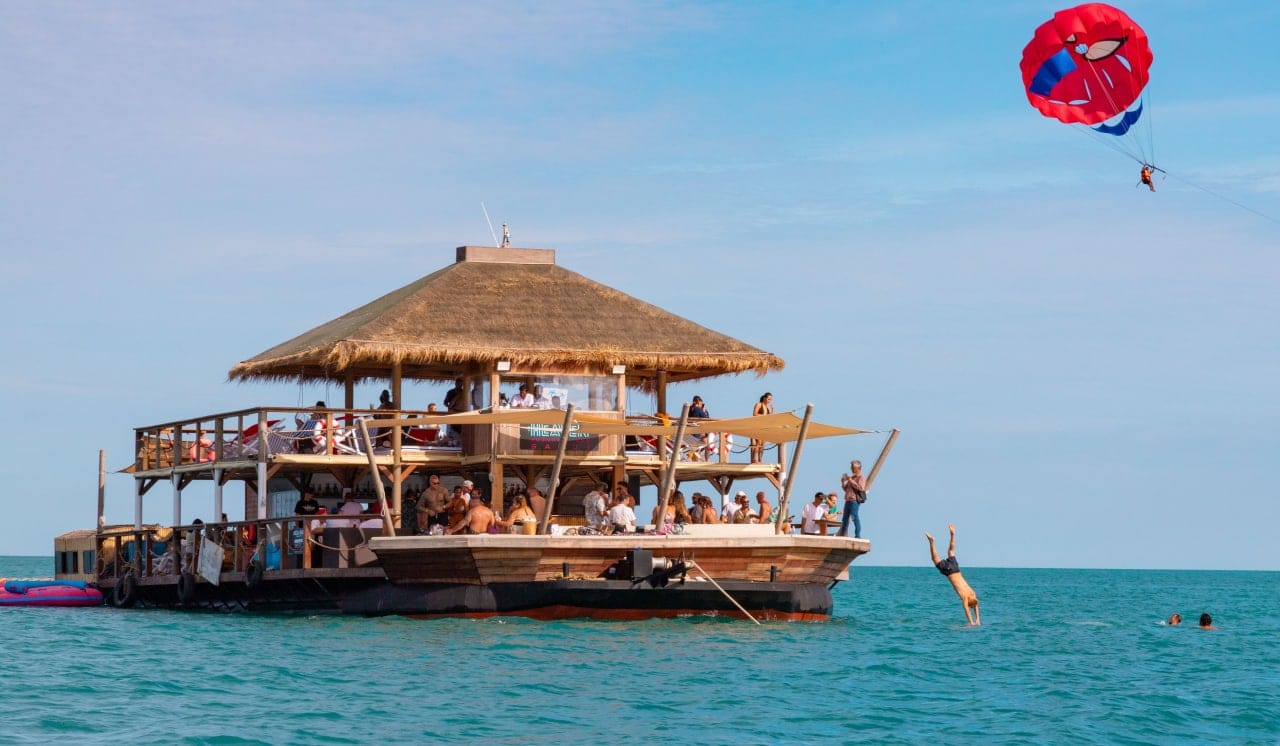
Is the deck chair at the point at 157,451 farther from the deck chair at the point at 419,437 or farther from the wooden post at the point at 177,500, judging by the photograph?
the deck chair at the point at 419,437

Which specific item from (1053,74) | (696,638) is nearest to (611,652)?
(696,638)

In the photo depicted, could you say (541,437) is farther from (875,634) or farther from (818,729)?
(818,729)

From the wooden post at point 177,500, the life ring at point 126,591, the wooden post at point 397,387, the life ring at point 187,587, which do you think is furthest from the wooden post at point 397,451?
the life ring at point 126,591

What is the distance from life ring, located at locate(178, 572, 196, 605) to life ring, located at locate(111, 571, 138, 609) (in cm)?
227

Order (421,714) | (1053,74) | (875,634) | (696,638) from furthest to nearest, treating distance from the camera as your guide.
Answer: (875,634) → (1053,74) → (696,638) → (421,714)

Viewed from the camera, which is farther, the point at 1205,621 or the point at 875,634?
the point at 1205,621

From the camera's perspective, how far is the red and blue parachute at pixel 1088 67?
28.0 metres

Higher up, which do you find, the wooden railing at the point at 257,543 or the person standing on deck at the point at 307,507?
the person standing on deck at the point at 307,507

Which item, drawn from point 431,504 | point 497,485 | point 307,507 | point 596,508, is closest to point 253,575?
point 307,507

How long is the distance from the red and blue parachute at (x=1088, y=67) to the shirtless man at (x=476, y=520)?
1013 cm

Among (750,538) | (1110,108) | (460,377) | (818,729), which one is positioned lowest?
(818,729)

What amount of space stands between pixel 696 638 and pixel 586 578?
2148 millimetres

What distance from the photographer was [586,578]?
27.8 m

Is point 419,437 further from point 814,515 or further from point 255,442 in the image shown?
point 814,515
